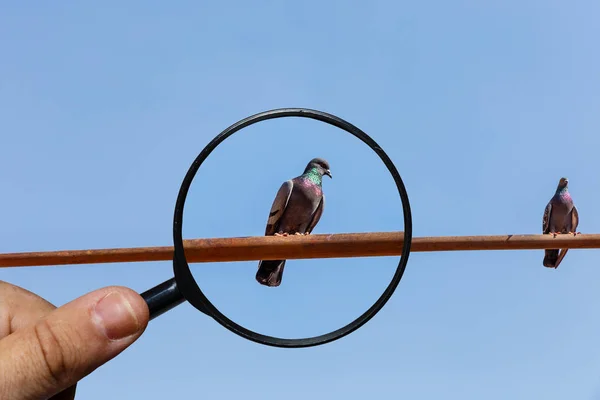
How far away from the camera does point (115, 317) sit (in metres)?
1.76

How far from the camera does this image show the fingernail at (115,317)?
1766 mm

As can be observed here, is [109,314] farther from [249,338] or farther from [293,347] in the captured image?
[293,347]

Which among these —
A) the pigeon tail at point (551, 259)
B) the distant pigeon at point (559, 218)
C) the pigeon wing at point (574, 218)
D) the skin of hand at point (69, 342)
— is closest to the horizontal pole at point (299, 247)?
the skin of hand at point (69, 342)

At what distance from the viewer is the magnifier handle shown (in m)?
1.80

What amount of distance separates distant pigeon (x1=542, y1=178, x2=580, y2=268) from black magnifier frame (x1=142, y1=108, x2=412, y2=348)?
43.5ft

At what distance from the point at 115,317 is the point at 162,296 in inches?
5.5

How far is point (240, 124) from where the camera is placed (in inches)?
76.4

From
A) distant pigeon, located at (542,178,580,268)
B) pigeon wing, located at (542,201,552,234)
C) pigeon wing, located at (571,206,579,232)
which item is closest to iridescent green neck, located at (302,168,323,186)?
distant pigeon, located at (542,178,580,268)

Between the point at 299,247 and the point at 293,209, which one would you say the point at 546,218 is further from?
the point at 299,247

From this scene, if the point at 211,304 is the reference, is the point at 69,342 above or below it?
below

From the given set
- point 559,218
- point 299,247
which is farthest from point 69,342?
point 559,218

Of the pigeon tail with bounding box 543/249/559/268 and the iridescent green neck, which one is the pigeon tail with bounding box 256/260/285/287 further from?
the pigeon tail with bounding box 543/249/559/268

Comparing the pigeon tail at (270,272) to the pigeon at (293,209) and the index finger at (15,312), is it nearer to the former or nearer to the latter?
the index finger at (15,312)

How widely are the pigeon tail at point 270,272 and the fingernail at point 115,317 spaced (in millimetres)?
894
